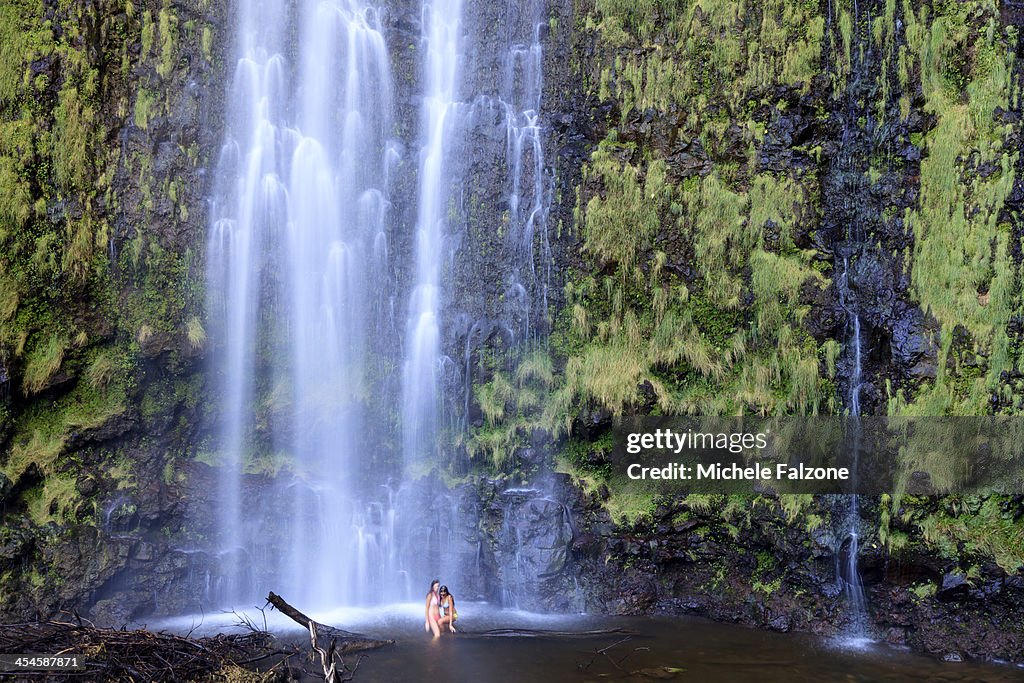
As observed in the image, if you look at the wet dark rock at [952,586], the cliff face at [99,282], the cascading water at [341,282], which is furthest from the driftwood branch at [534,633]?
the cliff face at [99,282]

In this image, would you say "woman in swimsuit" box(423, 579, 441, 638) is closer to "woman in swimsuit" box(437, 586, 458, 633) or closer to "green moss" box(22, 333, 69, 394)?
"woman in swimsuit" box(437, 586, 458, 633)

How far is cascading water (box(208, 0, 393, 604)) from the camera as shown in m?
13.9

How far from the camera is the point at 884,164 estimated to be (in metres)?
13.2

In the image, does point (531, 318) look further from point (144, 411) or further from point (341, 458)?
point (144, 411)

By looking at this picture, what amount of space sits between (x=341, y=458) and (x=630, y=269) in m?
6.08

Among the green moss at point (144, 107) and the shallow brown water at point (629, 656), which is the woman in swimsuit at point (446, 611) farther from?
the green moss at point (144, 107)

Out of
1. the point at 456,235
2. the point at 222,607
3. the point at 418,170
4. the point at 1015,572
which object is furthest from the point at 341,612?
the point at 1015,572

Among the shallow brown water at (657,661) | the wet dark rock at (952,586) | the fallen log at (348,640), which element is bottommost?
the shallow brown water at (657,661)

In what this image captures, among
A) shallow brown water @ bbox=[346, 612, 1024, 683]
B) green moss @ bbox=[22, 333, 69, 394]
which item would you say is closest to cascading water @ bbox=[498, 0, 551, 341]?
shallow brown water @ bbox=[346, 612, 1024, 683]

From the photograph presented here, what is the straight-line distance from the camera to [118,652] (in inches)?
317

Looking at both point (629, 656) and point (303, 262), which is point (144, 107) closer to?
point (303, 262)

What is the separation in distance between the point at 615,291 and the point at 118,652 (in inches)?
371

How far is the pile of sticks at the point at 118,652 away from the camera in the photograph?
7.67 meters

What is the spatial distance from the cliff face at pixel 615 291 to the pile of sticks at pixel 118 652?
160 inches
